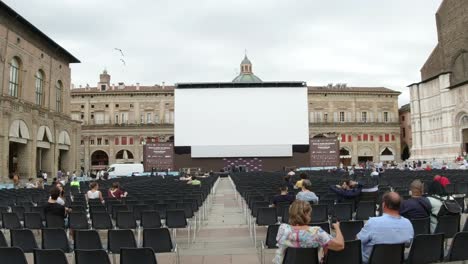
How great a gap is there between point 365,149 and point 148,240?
76140mm

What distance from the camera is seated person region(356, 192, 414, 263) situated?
4.72 m

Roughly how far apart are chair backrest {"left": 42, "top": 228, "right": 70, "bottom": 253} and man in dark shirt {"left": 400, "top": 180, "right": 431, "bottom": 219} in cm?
512

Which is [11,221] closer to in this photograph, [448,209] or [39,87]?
[448,209]

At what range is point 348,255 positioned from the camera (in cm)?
445

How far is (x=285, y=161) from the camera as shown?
48469 millimetres

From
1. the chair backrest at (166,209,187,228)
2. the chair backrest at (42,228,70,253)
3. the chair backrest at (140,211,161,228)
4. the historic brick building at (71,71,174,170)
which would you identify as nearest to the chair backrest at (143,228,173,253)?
the chair backrest at (42,228,70,253)

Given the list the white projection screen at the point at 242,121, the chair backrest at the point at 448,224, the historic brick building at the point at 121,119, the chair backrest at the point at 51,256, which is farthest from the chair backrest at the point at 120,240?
the historic brick building at the point at 121,119

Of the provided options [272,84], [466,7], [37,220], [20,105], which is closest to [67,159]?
[20,105]

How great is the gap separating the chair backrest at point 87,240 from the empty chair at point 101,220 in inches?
91.6

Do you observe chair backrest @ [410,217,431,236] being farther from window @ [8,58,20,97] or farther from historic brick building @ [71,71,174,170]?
historic brick building @ [71,71,174,170]

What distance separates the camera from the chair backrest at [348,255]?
4359 mm

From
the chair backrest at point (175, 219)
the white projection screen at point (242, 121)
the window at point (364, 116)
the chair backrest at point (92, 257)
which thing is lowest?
the chair backrest at point (175, 219)

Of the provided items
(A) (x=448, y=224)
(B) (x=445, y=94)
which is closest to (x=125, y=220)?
(A) (x=448, y=224)

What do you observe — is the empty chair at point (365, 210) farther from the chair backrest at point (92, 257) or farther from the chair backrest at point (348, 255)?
the chair backrest at point (92, 257)
